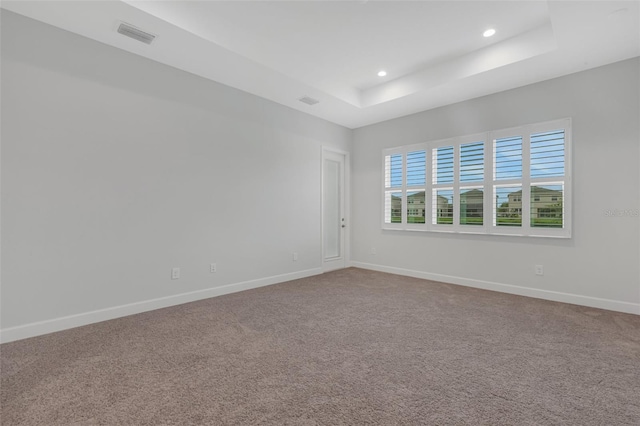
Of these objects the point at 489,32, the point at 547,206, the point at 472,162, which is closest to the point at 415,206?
the point at 472,162

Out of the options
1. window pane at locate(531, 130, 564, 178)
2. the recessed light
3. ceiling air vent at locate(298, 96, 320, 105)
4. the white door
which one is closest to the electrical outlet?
the white door

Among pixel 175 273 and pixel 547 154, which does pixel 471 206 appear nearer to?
pixel 547 154

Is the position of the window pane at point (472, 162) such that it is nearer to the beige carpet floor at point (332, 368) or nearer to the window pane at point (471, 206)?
the window pane at point (471, 206)

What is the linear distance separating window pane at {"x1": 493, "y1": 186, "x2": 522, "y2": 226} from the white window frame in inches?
1.8

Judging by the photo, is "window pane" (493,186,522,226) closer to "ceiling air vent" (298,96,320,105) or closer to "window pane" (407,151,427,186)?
"window pane" (407,151,427,186)

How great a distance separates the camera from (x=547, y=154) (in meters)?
3.78

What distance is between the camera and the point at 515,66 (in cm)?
340

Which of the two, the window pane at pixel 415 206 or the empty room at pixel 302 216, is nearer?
the empty room at pixel 302 216

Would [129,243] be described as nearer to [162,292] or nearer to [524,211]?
[162,292]

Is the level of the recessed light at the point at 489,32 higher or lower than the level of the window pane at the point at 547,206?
higher

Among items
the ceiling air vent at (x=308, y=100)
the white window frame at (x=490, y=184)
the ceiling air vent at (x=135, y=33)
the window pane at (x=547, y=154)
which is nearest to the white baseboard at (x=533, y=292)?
the white window frame at (x=490, y=184)

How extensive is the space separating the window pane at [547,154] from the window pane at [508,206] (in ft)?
1.04

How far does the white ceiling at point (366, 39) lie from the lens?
104 inches

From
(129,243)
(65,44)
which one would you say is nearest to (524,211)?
(129,243)
